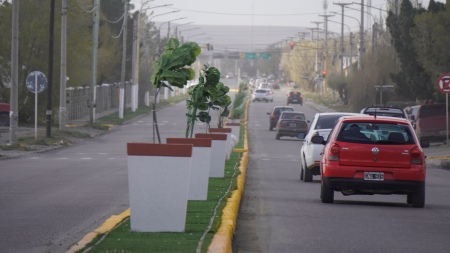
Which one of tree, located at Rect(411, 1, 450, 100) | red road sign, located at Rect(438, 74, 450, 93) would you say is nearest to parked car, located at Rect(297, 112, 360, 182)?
red road sign, located at Rect(438, 74, 450, 93)

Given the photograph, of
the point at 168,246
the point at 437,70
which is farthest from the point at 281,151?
the point at 168,246

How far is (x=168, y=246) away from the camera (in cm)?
1087

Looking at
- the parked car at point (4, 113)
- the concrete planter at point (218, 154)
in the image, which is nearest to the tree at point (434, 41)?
the parked car at point (4, 113)

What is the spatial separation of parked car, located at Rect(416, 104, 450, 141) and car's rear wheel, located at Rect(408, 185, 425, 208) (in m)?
29.0

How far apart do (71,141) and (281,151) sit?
31.7 feet

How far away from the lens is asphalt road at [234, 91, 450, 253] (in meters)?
12.3

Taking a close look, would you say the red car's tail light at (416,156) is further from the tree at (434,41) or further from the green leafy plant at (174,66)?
the tree at (434,41)

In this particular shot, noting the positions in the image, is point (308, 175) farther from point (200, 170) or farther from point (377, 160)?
point (200, 170)

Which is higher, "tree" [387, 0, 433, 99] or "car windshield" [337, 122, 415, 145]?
"tree" [387, 0, 433, 99]

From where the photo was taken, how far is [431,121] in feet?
151

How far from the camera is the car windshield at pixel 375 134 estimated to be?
17.5 meters

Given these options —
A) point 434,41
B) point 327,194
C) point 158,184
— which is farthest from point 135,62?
point 158,184

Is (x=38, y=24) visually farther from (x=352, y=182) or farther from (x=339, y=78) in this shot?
(x=339, y=78)

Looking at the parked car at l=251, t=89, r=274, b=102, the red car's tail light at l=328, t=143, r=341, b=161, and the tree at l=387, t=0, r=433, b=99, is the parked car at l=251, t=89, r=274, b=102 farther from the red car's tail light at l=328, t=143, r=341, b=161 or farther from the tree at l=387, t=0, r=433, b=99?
the red car's tail light at l=328, t=143, r=341, b=161
